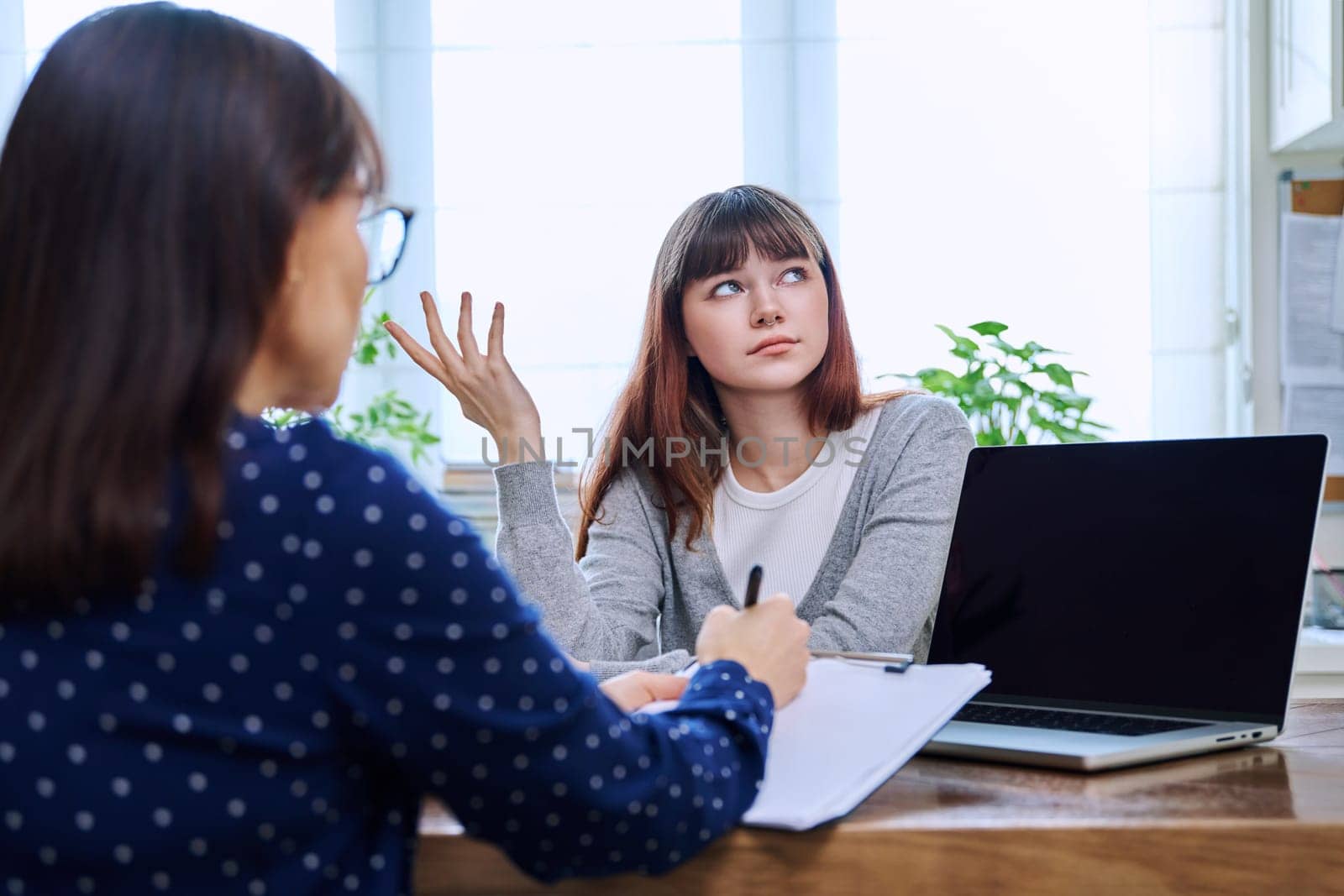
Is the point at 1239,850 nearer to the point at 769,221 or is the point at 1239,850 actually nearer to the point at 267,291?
the point at 267,291

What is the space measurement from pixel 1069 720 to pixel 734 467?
0.76 meters

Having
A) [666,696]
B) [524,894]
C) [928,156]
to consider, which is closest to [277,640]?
[524,894]

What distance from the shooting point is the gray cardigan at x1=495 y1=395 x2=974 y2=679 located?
1.30m

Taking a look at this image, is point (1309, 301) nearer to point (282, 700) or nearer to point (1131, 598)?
point (1131, 598)

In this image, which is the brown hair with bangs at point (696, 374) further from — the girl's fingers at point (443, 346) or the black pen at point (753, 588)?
the black pen at point (753, 588)

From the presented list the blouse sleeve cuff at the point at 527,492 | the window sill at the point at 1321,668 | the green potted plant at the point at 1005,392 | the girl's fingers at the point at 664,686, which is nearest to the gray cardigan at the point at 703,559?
the blouse sleeve cuff at the point at 527,492

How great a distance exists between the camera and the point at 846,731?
0.76 m

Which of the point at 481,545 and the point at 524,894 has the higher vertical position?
the point at 481,545

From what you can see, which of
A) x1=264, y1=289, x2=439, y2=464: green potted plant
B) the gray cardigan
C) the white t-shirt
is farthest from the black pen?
x1=264, y1=289, x2=439, y2=464: green potted plant

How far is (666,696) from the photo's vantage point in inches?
35.0

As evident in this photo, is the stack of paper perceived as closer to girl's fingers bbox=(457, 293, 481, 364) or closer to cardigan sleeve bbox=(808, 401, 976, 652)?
cardigan sleeve bbox=(808, 401, 976, 652)

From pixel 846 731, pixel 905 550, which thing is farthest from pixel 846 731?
→ pixel 905 550

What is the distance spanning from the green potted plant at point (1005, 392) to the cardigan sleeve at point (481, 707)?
166cm

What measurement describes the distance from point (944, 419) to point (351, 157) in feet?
3.35
